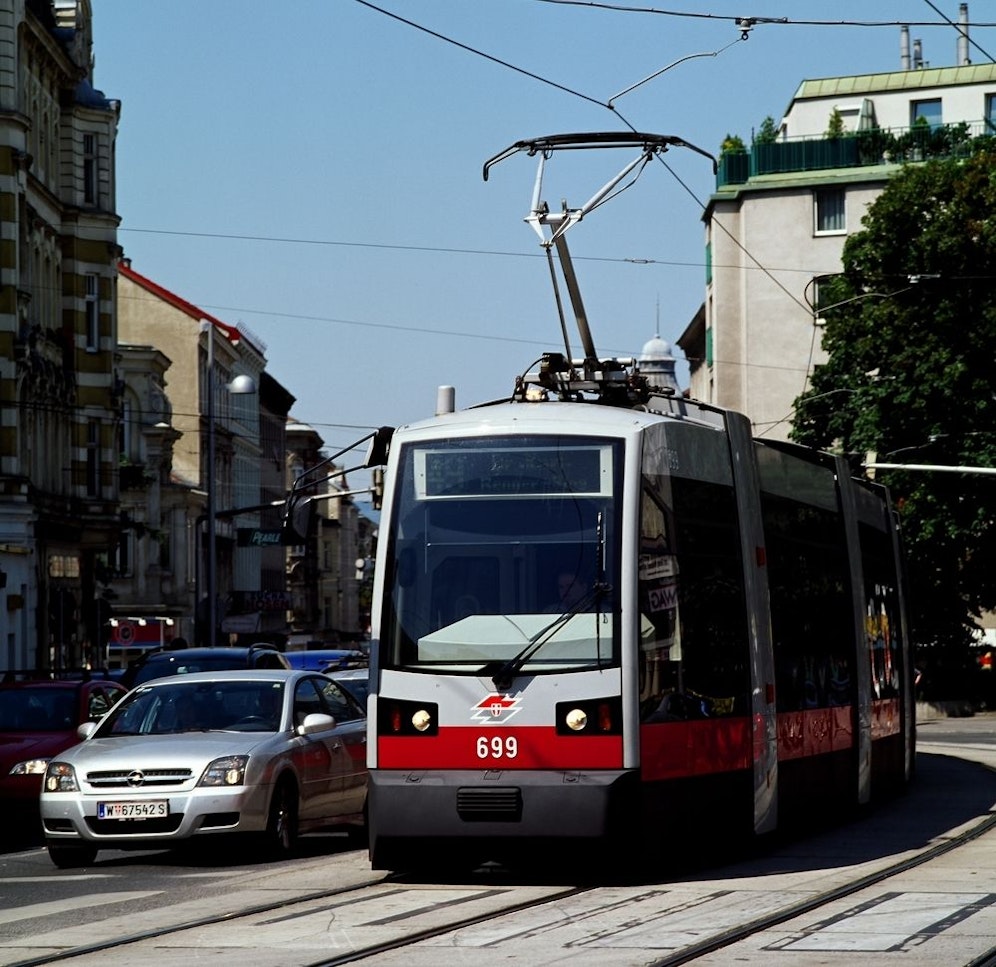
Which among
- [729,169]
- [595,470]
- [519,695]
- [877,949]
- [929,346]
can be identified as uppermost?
[729,169]

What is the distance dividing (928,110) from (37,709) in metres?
59.8

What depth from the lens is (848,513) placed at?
837 inches

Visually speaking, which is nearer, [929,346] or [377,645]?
[377,645]

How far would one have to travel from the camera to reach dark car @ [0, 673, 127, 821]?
21031 mm

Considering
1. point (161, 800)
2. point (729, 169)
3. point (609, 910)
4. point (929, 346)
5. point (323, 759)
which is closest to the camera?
point (609, 910)

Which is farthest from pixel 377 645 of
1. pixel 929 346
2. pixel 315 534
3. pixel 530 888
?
pixel 315 534

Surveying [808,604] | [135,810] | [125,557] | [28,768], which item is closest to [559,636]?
[135,810]

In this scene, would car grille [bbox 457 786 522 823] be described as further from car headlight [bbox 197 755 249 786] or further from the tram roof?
car headlight [bbox 197 755 249 786]

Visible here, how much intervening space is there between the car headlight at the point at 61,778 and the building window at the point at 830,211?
59.7 m

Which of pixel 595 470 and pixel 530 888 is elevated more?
pixel 595 470

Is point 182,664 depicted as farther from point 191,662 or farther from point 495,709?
point 495,709

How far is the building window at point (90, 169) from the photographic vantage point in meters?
57.6

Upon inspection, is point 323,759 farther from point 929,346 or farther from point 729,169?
point 729,169

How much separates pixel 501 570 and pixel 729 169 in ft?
209
